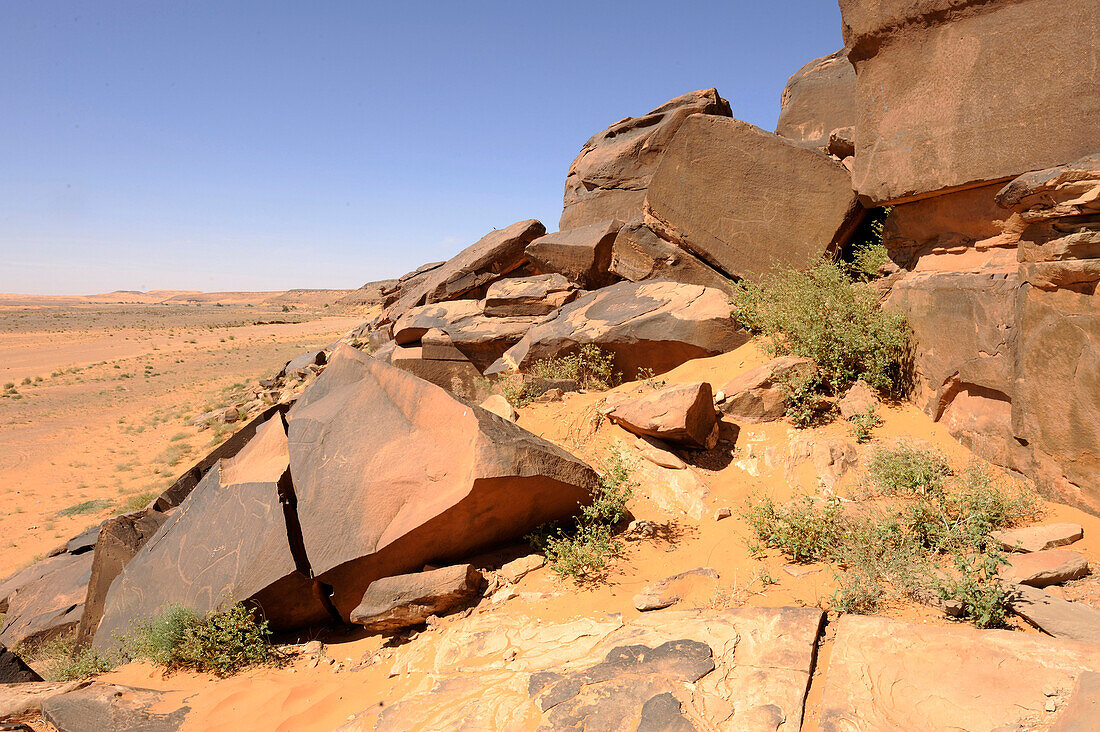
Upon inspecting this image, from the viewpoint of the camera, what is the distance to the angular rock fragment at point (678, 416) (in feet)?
15.5

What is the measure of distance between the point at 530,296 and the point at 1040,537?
6498mm

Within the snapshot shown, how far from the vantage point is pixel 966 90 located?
4.43 metres

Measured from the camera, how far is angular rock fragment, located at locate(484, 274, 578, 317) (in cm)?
856

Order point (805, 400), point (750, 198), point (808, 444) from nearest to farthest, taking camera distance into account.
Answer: point (808, 444), point (805, 400), point (750, 198)

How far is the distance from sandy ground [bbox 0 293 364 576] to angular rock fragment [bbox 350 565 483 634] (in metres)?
6.90

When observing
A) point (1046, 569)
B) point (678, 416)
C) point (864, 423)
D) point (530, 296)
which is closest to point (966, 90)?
point (864, 423)

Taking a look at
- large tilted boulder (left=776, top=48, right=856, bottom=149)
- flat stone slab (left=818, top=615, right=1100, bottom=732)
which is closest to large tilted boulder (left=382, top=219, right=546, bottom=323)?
large tilted boulder (left=776, top=48, right=856, bottom=149)

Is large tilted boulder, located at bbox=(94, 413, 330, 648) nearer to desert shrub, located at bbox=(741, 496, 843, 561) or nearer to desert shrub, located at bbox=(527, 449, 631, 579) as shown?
desert shrub, located at bbox=(527, 449, 631, 579)

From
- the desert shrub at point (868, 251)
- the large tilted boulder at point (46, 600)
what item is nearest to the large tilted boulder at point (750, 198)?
the desert shrub at point (868, 251)

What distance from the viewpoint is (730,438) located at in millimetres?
5055

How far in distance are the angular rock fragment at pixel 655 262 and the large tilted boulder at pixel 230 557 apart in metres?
4.50

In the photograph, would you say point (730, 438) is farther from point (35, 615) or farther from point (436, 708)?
point (35, 615)

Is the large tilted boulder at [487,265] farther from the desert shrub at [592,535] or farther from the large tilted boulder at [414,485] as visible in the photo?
the desert shrub at [592,535]

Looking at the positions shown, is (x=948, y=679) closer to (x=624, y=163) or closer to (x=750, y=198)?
(x=750, y=198)
